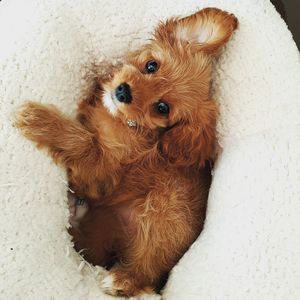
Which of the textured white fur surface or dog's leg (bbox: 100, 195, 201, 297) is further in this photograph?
dog's leg (bbox: 100, 195, 201, 297)

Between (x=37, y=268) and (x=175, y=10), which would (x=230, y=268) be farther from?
(x=175, y=10)

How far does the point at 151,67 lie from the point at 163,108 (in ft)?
0.53

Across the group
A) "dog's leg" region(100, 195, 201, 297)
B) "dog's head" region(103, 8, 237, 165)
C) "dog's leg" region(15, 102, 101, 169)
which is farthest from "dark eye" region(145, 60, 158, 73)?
"dog's leg" region(100, 195, 201, 297)

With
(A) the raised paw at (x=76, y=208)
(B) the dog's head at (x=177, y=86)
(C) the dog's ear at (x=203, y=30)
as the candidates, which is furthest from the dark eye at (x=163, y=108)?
(A) the raised paw at (x=76, y=208)

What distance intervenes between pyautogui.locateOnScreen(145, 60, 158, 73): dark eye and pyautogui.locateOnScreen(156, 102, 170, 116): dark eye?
0.43 feet

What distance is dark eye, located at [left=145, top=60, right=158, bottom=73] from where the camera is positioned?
200cm

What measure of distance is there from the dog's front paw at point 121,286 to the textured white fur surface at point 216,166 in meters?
0.05

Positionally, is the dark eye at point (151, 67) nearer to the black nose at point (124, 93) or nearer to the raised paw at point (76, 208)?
the black nose at point (124, 93)

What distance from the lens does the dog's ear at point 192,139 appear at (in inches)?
79.7

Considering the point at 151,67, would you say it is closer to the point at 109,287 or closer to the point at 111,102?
the point at 111,102

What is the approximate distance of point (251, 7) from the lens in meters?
2.22

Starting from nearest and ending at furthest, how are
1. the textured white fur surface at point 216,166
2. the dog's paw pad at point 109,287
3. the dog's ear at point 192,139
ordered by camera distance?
the textured white fur surface at point 216,166, the dog's paw pad at point 109,287, the dog's ear at point 192,139

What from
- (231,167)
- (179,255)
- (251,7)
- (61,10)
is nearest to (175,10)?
(251,7)

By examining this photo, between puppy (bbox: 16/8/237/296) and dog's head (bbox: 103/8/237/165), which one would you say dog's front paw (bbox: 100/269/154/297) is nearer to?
puppy (bbox: 16/8/237/296)
